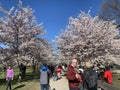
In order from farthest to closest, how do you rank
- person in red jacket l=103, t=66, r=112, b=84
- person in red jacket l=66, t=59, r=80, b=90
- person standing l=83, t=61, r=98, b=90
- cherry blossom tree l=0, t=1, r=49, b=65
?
cherry blossom tree l=0, t=1, r=49, b=65
person in red jacket l=103, t=66, r=112, b=84
person standing l=83, t=61, r=98, b=90
person in red jacket l=66, t=59, r=80, b=90

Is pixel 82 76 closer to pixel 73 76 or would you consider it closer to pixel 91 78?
pixel 91 78

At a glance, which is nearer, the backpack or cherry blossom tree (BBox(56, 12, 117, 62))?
the backpack

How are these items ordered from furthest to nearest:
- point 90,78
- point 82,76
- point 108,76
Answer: point 108,76, point 82,76, point 90,78

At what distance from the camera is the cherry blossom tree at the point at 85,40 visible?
34.8 metres

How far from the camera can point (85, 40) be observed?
35.1 m

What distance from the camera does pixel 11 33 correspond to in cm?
3189

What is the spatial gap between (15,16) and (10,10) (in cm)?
99

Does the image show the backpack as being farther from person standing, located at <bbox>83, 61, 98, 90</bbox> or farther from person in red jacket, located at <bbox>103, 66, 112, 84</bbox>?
person in red jacket, located at <bbox>103, 66, 112, 84</bbox>

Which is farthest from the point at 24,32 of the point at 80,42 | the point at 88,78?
the point at 88,78

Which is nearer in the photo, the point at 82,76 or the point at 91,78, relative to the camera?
the point at 91,78

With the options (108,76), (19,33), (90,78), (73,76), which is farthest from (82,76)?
(19,33)

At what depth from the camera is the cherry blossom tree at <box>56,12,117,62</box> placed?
3478cm

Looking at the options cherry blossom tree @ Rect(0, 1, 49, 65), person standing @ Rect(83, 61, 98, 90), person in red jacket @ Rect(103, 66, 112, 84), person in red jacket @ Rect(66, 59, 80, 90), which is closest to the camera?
person in red jacket @ Rect(66, 59, 80, 90)

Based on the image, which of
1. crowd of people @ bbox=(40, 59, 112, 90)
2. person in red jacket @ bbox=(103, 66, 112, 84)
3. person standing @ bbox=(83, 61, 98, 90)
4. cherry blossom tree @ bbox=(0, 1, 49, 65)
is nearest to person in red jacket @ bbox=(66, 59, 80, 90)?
crowd of people @ bbox=(40, 59, 112, 90)
